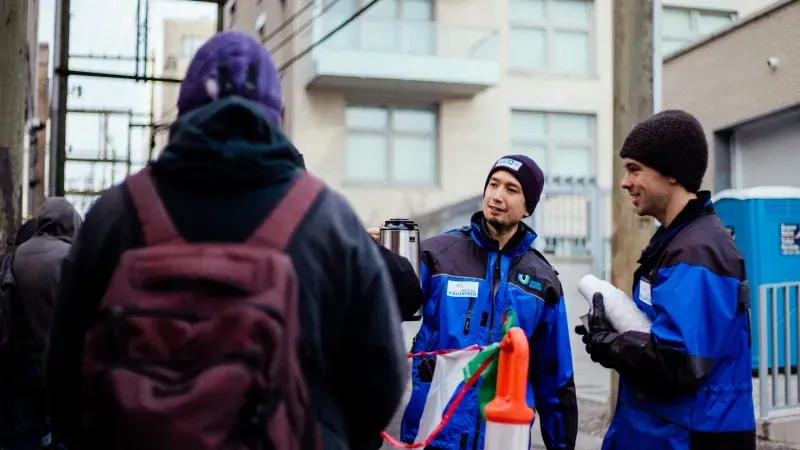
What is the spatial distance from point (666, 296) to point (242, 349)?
1.52 metres

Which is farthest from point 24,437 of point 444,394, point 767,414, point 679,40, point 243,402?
point 679,40

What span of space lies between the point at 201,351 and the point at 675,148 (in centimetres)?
189

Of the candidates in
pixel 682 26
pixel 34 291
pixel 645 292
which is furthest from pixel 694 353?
pixel 682 26

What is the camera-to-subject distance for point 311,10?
21266 mm

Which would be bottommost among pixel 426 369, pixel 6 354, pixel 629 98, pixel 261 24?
pixel 6 354

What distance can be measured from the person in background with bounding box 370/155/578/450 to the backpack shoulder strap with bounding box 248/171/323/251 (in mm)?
1602

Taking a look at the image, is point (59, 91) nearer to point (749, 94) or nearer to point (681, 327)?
point (749, 94)

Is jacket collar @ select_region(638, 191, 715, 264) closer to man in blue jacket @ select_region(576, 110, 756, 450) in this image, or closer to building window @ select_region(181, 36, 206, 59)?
man in blue jacket @ select_region(576, 110, 756, 450)

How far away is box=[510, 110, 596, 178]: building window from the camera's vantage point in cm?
2280

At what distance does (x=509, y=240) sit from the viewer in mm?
3637

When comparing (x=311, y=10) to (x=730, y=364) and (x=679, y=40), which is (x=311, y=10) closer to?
(x=679, y=40)

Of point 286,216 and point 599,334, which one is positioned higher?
point 286,216

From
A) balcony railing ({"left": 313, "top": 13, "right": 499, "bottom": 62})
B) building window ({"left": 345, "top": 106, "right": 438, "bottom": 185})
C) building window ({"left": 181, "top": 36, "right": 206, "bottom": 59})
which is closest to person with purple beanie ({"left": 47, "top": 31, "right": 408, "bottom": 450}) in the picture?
balcony railing ({"left": 313, "top": 13, "right": 499, "bottom": 62})

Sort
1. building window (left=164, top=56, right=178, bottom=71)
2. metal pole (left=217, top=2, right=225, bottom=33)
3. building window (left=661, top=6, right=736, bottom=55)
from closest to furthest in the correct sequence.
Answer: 1. metal pole (left=217, top=2, right=225, bottom=33)
2. building window (left=661, top=6, right=736, bottom=55)
3. building window (left=164, top=56, right=178, bottom=71)
